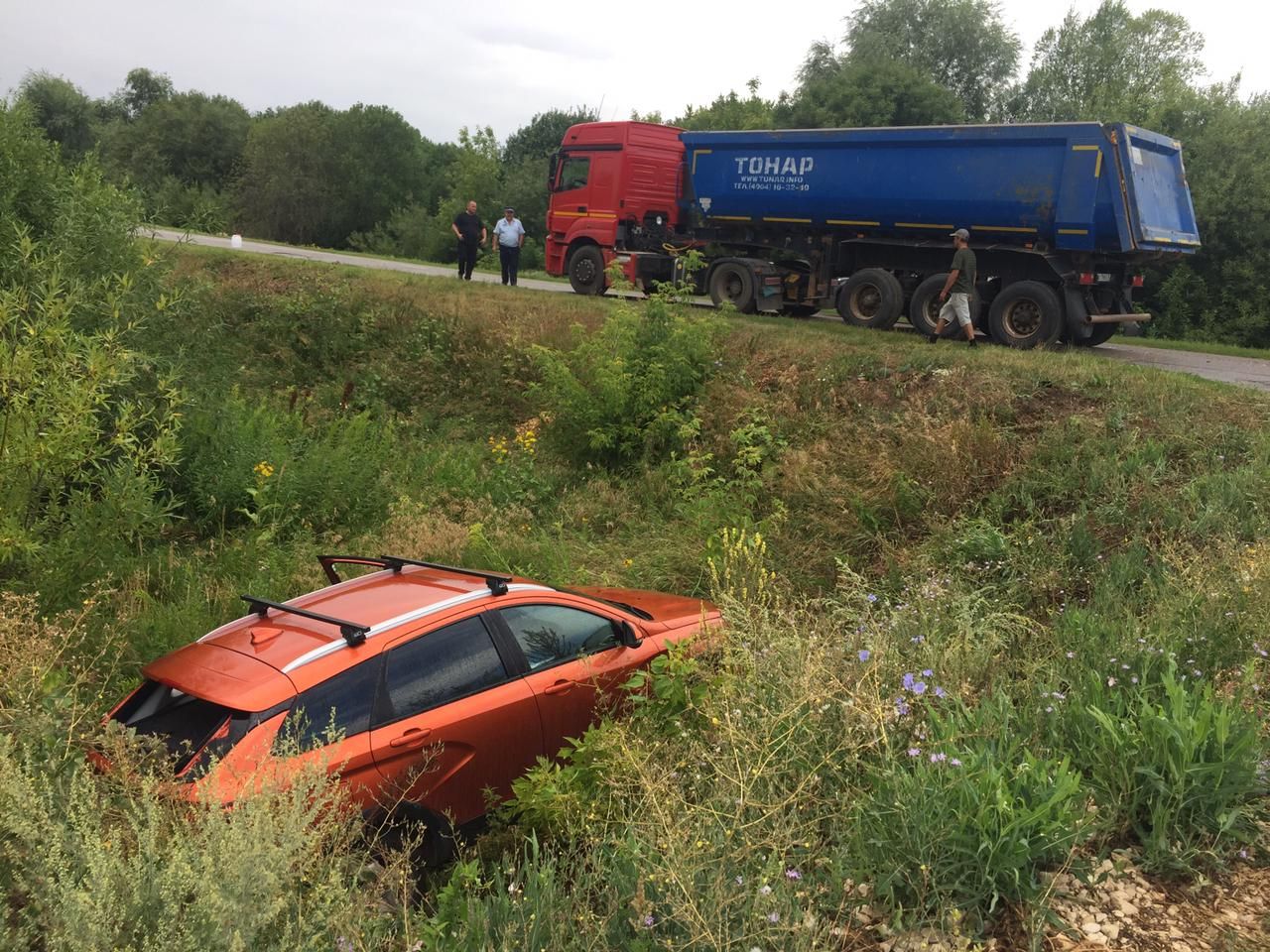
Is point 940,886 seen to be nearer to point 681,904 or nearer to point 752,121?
point 681,904

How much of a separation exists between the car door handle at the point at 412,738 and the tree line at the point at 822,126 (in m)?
7.70

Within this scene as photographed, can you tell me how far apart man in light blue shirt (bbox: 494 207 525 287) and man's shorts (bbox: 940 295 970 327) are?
931cm

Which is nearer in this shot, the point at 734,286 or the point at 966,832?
the point at 966,832

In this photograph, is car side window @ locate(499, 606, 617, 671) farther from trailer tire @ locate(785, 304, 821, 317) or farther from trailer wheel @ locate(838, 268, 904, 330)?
trailer tire @ locate(785, 304, 821, 317)

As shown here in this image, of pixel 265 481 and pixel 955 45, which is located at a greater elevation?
pixel 955 45

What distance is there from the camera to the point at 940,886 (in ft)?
10.2

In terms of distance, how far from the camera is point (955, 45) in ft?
126

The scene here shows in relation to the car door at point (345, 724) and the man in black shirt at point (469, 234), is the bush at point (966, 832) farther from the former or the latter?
the man in black shirt at point (469, 234)

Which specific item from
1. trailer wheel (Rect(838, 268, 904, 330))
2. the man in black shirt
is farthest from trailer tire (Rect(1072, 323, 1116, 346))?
the man in black shirt

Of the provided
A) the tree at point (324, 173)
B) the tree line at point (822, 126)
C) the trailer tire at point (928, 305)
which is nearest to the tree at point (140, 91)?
the tree line at point (822, 126)

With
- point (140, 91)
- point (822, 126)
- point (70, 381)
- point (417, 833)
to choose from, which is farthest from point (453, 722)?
point (140, 91)

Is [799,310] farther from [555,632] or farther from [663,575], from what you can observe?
[555,632]

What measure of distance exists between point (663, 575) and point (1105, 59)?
40.7 m

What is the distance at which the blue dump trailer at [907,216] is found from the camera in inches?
490
